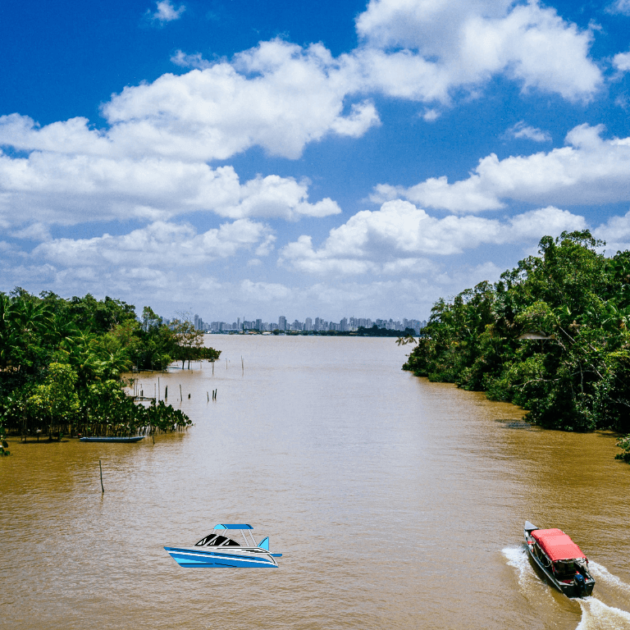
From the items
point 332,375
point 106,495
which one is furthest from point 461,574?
point 332,375

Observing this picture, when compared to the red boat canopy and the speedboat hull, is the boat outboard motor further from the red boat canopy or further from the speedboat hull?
the speedboat hull

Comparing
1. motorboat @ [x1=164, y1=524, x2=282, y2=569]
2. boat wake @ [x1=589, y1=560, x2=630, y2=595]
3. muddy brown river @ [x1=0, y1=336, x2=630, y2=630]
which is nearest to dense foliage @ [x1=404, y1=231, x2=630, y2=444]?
muddy brown river @ [x1=0, y1=336, x2=630, y2=630]

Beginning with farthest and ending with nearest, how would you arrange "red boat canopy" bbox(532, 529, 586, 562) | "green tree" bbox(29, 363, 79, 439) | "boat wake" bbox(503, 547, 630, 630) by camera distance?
"green tree" bbox(29, 363, 79, 439)
"red boat canopy" bbox(532, 529, 586, 562)
"boat wake" bbox(503, 547, 630, 630)

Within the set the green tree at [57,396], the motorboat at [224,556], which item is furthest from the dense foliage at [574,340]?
the green tree at [57,396]

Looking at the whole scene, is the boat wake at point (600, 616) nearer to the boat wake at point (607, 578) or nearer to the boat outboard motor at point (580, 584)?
the boat outboard motor at point (580, 584)

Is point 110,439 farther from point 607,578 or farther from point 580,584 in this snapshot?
point 607,578
